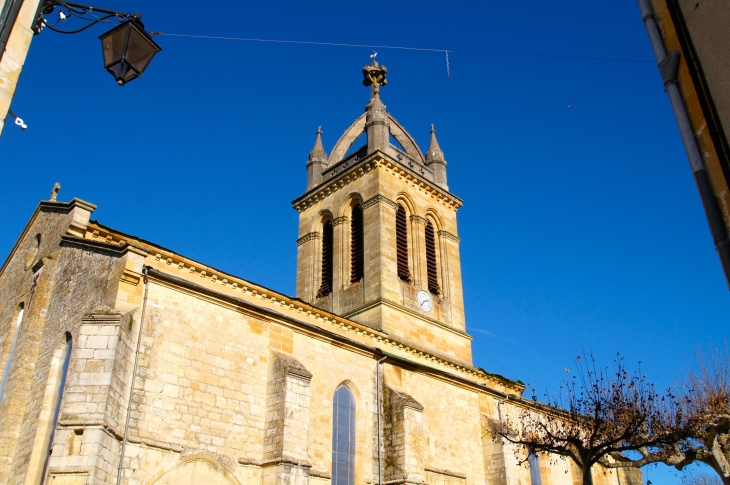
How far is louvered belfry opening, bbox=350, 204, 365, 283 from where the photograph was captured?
2614 centimetres

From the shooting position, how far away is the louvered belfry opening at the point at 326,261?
2719 centimetres

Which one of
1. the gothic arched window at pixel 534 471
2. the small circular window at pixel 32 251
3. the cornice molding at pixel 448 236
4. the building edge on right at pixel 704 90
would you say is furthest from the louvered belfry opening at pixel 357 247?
the building edge on right at pixel 704 90

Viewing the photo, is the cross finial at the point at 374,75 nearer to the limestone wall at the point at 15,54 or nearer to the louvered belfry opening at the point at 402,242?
the louvered belfry opening at the point at 402,242

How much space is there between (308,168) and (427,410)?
49.1ft

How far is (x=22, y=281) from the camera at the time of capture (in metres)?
17.1

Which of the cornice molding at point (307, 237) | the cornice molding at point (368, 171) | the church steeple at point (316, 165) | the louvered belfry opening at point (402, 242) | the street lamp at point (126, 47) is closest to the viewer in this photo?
the street lamp at point (126, 47)

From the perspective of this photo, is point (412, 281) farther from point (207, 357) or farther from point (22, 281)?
point (22, 281)

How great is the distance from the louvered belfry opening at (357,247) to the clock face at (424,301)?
2551 mm

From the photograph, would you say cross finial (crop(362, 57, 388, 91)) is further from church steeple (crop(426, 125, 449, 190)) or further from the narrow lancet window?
the narrow lancet window

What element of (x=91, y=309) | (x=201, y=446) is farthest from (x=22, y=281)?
(x=201, y=446)

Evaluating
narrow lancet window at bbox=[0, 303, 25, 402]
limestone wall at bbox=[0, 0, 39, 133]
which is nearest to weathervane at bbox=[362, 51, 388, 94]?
narrow lancet window at bbox=[0, 303, 25, 402]

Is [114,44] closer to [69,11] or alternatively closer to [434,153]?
[69,11]

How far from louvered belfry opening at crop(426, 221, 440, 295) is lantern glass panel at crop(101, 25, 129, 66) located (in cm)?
2141

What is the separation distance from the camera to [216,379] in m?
15.2
